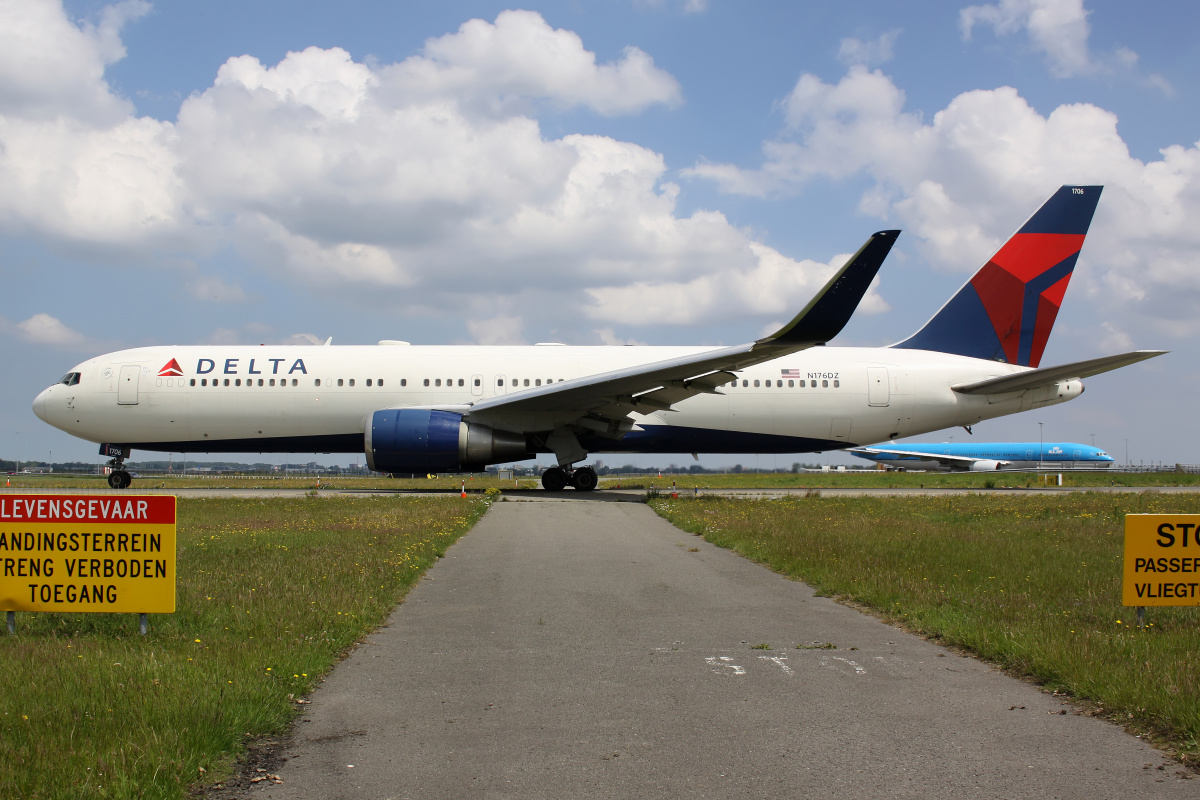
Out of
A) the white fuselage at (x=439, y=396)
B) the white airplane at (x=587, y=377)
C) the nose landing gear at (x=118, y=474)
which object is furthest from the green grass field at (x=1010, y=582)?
the nose landing gear at (x=118, y=474)

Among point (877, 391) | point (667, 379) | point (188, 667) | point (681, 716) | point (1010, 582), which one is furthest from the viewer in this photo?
point (877, 391)

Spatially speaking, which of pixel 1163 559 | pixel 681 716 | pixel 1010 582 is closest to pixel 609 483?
pixel 1010 582

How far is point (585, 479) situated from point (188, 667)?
57.6 feet

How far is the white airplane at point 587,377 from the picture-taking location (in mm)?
21078

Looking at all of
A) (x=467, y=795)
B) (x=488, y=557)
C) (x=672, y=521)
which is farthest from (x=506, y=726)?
(x=672, y=521)

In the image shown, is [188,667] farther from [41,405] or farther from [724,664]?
[41,405]

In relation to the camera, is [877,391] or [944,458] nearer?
[877,391]

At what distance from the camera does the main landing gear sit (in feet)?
72.6

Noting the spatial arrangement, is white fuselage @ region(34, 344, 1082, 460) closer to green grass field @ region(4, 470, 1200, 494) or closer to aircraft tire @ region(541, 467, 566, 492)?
aircraft tire @ region(541, 467, 566, 492)

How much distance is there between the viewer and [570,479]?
22375mm

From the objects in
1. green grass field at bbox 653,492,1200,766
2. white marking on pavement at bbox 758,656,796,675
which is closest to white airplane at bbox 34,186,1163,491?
green grass field at bbox 653,492,1200,766

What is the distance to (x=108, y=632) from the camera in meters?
5.93

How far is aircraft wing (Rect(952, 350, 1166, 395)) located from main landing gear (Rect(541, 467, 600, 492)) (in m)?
9.97

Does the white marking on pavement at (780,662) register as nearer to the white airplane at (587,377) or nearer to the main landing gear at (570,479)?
the white airplane at (587,377)
